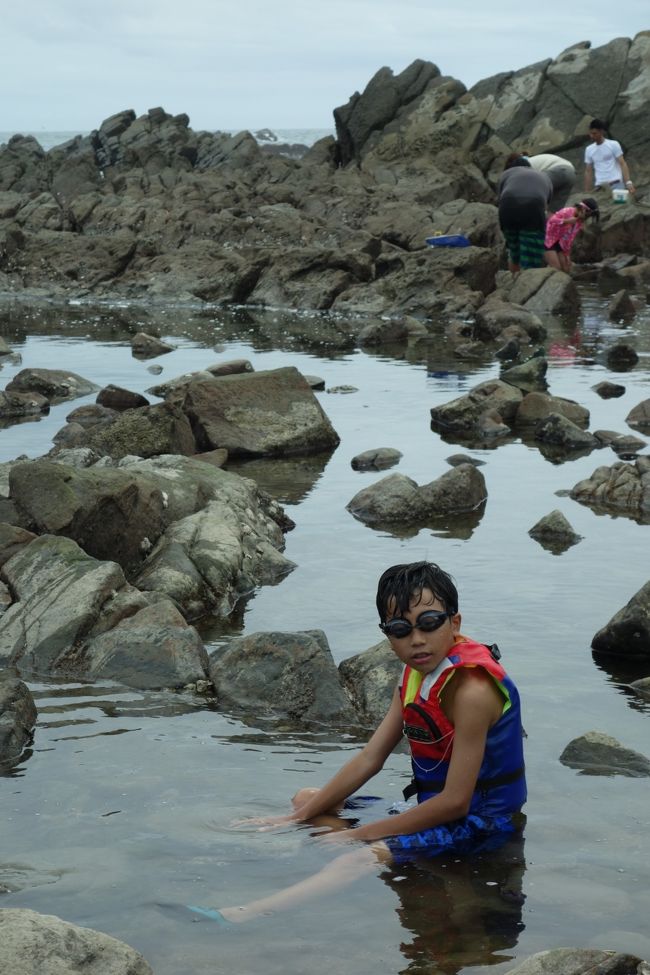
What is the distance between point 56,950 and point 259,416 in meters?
9.54

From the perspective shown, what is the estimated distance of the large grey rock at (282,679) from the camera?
6.65 meters

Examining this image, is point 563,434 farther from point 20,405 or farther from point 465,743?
point 465,743

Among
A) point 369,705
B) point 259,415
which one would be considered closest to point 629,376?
point 259,415

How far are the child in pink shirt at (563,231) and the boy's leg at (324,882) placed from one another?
19019 millimetres

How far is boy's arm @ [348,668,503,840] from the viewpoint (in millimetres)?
4809

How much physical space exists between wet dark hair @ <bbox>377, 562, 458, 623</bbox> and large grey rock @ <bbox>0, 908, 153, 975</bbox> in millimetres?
1524

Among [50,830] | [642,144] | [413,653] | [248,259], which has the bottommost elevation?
[50,830]

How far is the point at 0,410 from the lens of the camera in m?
15.4

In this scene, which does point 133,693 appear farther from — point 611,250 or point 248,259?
point 611,250

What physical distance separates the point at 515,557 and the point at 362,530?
135 centimetres

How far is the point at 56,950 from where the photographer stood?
3.71 metres

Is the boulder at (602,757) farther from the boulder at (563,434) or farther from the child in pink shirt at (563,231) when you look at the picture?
the child in pink shirt at (563,231)

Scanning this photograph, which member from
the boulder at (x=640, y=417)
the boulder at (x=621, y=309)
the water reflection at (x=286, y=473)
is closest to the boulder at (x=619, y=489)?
the water reflection at (x=286, y=473)

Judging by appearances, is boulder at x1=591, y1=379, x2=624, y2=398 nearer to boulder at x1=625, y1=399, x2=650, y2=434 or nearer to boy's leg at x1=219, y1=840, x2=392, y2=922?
boulder at x1=625, y1=399, x2=650, y2=434
